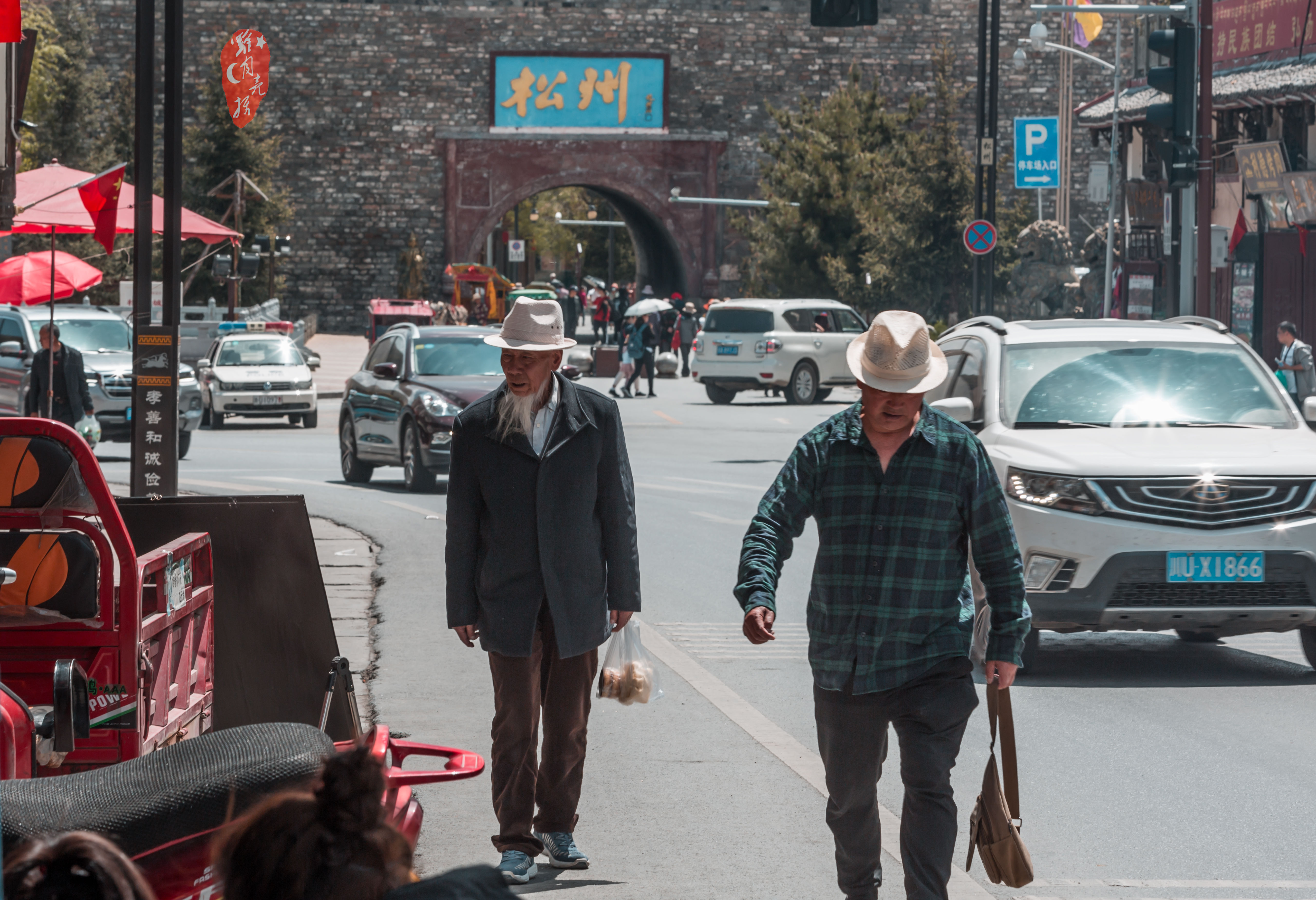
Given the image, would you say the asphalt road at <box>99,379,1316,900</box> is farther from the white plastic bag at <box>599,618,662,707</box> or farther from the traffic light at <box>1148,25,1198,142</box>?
the traffic light at <box>1148,25,1198,142</box>

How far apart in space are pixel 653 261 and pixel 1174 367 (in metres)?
52.3

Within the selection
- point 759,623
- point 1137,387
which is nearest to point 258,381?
point 1137,387

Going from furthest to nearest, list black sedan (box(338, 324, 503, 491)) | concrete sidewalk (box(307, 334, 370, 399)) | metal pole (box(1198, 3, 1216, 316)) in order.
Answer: concrete sidewalk (box(307, 334, 370, 399))
metal pole (box(1198, 3, 1216, 316))
black sedan (box(338, 324, 503, 491))

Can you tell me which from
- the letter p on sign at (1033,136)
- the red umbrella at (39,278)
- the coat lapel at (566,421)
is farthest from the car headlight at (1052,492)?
the letter p on sign at (1033,136)

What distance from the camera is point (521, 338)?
17.9 ft

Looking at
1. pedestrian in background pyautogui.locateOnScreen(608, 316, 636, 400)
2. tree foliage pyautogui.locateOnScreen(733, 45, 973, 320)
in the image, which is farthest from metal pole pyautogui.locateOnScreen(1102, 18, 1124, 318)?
pedestrian in background pyautogui.locateOnScreen(608, 316, 636, 400)

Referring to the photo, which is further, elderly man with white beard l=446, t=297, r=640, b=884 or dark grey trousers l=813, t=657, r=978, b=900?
elderly man with white beard l=446, t=297, r=640, b=884

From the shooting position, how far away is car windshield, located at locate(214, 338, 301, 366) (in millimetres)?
27766

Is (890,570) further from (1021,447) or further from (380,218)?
(380,218)

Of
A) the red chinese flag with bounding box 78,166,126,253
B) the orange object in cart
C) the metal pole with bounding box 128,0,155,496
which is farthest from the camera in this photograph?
the red chinese flag with bounding box 78,166,126,253

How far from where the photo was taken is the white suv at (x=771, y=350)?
31312 millimetres

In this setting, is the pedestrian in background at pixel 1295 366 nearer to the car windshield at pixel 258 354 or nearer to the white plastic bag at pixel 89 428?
the white plastic bag at pixel 89 428

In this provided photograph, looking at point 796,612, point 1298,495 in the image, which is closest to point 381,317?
point 796,612

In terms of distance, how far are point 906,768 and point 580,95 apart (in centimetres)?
4943
